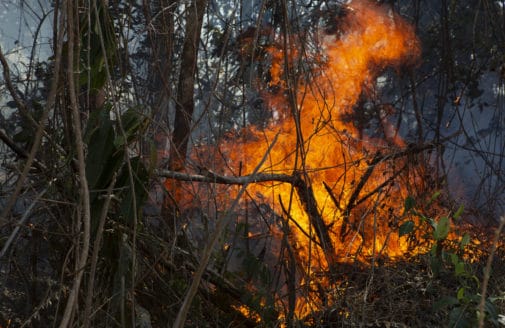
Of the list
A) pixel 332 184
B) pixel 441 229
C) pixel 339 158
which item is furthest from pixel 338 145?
pixel 441 229

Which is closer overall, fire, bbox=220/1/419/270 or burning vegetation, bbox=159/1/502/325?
burning vegetation, bbox=159/1/502/325

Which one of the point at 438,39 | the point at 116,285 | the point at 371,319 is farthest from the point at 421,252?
the point at 438,39

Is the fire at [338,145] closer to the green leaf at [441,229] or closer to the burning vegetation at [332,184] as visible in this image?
the burning vegetation at [332,184]

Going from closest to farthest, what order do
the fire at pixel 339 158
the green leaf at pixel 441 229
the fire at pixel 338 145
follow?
the green leaf at pixel 441 229 → the fire at pixel 339 158 → the fire at pixel 338 145

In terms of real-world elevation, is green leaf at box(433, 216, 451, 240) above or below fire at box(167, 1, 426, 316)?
below

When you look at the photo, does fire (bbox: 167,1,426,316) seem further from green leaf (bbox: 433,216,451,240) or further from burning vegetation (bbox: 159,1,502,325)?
green leaf (bbox: 433,216,451,240)

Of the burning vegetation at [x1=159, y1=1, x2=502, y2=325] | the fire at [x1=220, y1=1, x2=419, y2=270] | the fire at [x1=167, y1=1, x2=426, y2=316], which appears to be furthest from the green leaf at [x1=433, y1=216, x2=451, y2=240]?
the fire at [x1=220, y1=1, x2=419, y2=270]

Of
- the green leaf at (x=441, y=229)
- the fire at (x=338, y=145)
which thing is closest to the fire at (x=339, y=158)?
the fire at (x=338, y=145)

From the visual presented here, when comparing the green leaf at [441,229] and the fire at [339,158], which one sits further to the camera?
the fire at [339,158]

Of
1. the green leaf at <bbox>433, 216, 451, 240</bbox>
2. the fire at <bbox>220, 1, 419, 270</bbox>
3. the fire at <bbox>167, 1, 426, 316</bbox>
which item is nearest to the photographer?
the green leaf at <bbox>433, 216, 451, 240</bbox>

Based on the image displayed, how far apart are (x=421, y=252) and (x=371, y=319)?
1.00 meters

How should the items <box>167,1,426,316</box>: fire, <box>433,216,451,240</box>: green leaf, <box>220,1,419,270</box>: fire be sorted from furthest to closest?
<box>220,1,419,270</box>: fire, <box>167,1,426,316</box>: fire, <box>433,216,451,240</box>: green leaf

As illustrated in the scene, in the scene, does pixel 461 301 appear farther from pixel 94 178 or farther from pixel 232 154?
pixel 232 154

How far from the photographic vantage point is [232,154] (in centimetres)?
643
